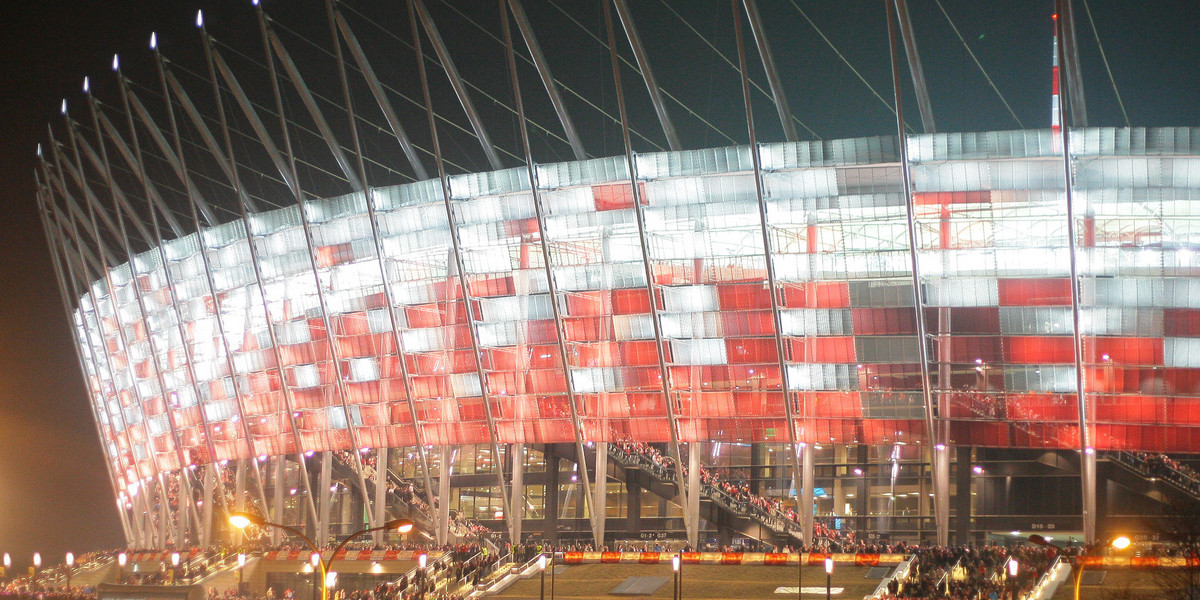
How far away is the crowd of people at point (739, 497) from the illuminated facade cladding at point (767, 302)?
4.89 ft

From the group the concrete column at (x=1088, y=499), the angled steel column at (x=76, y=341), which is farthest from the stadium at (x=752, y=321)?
the angled steel column at (x=76, y=341)

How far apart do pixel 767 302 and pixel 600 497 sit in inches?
544

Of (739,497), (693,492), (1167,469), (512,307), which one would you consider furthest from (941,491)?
(512,307)

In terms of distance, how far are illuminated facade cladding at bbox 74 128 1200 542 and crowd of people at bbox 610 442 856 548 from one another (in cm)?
149

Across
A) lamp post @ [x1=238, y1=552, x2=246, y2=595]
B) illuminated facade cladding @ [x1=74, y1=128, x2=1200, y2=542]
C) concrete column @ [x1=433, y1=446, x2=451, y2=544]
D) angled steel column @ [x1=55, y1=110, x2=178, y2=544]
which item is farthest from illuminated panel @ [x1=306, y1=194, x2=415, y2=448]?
angled steel column @ [x1=55, y1=110, x2=178, y2=544]

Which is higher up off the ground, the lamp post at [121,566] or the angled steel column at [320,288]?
the angled steel column at [320,288]

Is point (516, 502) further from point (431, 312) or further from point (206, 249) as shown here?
point (206, 249)

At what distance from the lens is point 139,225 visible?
73.6 meters

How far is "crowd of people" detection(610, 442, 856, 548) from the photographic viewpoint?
53.5 metres

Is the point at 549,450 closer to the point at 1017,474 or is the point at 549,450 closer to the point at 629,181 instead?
the point at 629,181

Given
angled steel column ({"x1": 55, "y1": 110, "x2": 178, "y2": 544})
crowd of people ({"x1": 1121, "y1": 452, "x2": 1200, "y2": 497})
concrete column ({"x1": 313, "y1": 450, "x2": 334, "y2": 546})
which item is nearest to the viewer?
crowd of people ({"x1": 1121, "y1": 452, "x2": 1200, "y2": 497})

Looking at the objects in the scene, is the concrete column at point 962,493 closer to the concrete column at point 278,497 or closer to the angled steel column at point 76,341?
the concrete column at point 278,497

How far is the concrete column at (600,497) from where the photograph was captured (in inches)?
2216

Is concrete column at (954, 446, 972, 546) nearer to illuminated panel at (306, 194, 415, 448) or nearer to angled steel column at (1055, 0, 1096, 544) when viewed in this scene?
angled steel column at (1055, 0, 1096, 544)
